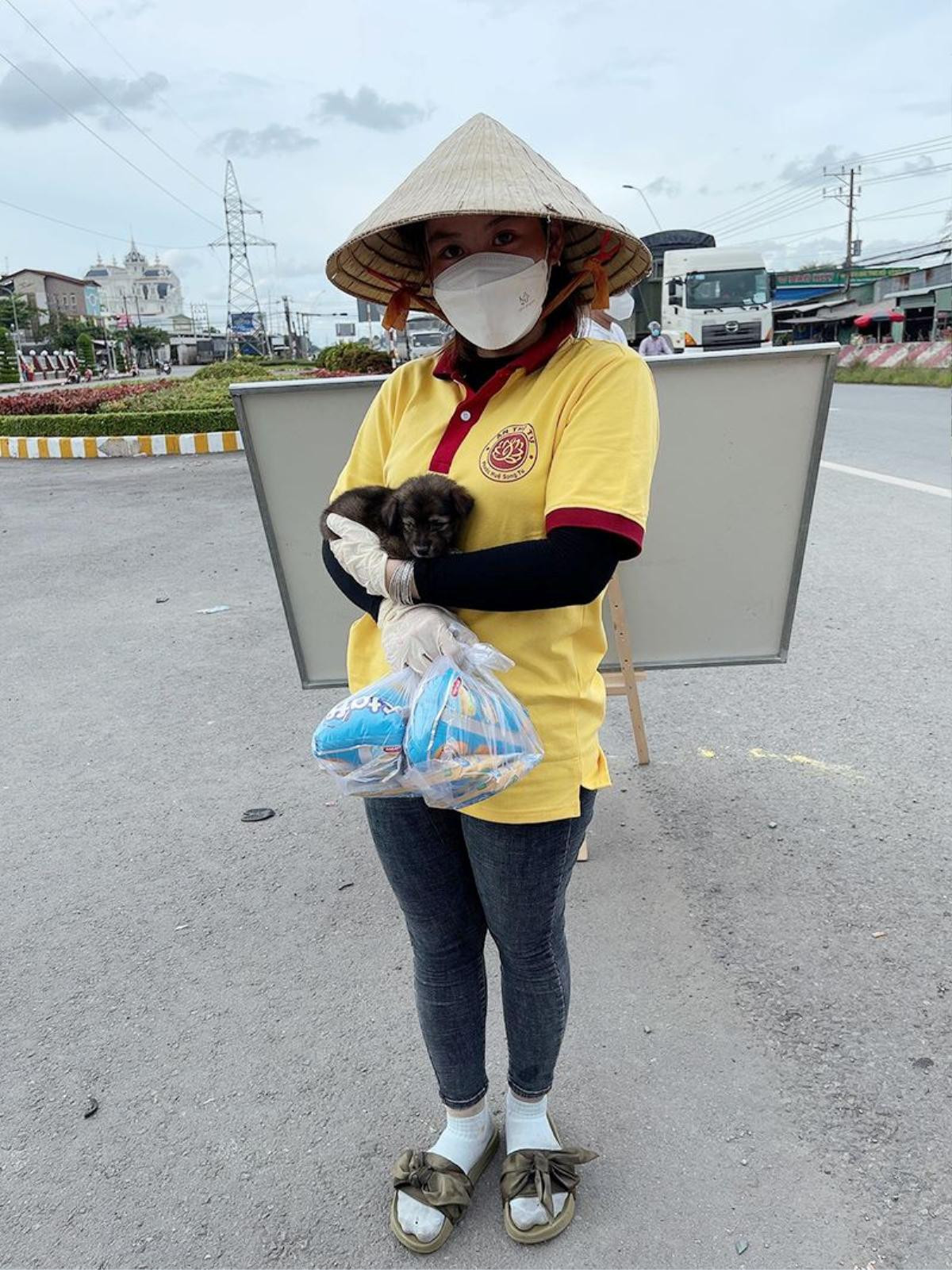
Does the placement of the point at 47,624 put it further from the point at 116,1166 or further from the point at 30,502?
the point at 30,502

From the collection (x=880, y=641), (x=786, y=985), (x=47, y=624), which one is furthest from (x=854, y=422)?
Result: (x=786, y=985)

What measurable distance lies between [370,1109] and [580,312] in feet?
5.92

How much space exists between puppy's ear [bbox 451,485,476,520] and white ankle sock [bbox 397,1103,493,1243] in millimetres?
1258

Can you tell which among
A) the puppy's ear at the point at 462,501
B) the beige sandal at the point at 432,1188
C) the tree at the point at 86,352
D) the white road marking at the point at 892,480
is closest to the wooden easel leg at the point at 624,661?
the puppy's ear at the point at 462,501

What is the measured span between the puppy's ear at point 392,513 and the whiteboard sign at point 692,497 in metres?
1.29

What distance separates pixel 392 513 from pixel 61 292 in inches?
5763

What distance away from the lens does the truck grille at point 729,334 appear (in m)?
22.2

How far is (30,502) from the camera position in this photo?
35.1 feet

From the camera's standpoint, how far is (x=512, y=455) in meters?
1.64

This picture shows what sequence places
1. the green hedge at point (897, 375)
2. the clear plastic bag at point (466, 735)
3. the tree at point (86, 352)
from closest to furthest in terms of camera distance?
the clear plastic bag at point (466, 735), the green hedge at point (897, 375), the tree at point (86, 352)

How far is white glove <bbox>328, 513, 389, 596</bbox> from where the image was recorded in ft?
5.64

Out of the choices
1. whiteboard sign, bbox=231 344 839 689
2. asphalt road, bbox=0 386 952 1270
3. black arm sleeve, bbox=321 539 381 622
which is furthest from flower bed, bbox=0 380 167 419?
black arm sleeve, bbox=321 539 381 622

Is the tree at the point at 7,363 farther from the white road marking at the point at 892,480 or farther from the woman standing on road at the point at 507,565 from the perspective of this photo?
the woman standing on road at the point at 507,565

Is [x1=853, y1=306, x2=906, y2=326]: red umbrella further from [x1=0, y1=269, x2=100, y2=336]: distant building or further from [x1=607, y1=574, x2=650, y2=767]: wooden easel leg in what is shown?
[x1=0, y1=269, x2=100, y2=336]: distant building
